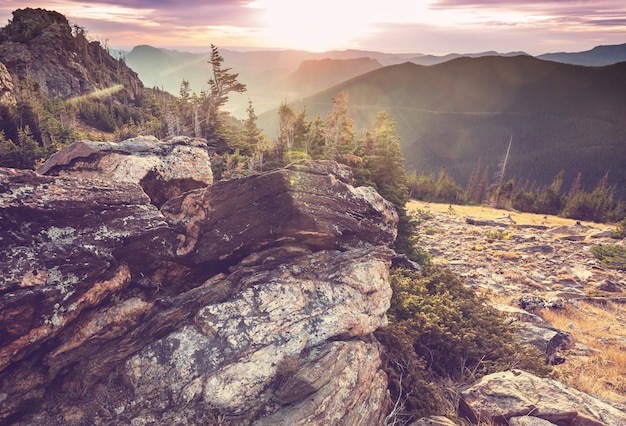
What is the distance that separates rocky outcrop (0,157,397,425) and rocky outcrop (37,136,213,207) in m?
1.79

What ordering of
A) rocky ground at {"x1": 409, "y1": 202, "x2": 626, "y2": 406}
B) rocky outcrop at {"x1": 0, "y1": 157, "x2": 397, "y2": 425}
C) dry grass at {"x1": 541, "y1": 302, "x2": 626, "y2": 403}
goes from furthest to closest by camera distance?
rocky ground at {"x1": 409, "y1": 202, "x2": 626, "y2": 406} < dry grass at {"x1": 541, "y1": 302, "x2": 626, "y2": 403} < rocky outcrop at {"x1": 0, "y1": 157, "x2": 397, "y2": 425}

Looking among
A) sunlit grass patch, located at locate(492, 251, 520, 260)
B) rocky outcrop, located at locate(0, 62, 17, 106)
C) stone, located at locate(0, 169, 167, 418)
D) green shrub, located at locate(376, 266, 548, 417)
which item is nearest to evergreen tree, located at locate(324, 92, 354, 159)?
green shrub, located at locate(376, 266, 548, 417)

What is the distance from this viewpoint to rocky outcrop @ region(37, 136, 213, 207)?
11.3 meters

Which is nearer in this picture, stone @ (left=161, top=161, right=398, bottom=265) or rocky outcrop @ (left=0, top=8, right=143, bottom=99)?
stone @ (left=161, top=161, right=398, bottom=265)

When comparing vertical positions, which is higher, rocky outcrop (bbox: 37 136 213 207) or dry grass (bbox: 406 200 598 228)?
rocky outcrop (bbox: 37 136 213 207)

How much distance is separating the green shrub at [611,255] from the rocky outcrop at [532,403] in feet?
86.4

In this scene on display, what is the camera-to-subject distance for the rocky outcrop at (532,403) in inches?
354

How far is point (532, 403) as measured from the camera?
30.8 ft

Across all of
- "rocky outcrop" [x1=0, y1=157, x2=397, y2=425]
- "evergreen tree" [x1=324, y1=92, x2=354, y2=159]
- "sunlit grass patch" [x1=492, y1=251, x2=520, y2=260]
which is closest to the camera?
"rocky outcrop" [x1=0, y1=157, x2=397, y2=425]

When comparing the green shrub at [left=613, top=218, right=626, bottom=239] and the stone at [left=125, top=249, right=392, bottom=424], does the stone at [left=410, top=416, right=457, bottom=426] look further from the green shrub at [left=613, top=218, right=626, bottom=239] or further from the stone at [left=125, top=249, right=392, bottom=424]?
the green shrub at [left=613, top=218, right=626, bottom=239]

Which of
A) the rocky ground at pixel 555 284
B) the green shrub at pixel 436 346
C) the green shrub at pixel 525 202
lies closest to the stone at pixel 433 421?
the green shrub at pixel 436 346

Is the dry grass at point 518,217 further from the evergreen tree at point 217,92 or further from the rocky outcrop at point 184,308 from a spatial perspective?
the rocky outcrop at point 184,308

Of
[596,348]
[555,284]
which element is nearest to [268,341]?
[596,348]

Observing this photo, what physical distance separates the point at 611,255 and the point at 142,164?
40.3 m
